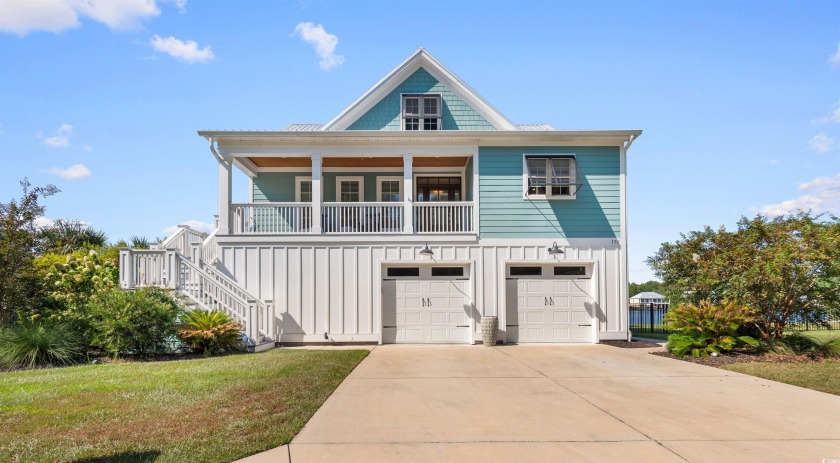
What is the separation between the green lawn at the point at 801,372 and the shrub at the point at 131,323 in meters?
11.0

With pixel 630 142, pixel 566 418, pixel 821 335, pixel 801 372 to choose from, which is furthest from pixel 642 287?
pixel 566 418

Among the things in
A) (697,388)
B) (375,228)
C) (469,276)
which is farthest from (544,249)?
(697,388)

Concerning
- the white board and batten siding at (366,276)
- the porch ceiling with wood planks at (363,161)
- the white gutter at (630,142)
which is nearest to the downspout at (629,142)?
the white gutter at (630,142)

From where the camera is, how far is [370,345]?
14938 millimetres

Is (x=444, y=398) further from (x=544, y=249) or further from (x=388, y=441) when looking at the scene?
(x=544, y=249)

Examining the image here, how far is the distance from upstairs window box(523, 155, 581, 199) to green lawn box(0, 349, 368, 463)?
7536 mm

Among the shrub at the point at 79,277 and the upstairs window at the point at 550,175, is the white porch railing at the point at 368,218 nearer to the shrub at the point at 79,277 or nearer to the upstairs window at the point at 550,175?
the upstairs window at the point at 550,175

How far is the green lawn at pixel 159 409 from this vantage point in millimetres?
5066

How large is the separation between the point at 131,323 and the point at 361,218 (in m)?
6.21

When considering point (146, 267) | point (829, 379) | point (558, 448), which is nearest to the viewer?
point (558, 448)

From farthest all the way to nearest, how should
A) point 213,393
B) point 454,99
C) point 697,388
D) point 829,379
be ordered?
point 454,99, point 829,379, point 697,388, point 213,393

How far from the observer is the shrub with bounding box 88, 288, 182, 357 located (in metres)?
11.7

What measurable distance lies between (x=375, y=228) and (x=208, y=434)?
1062 cm

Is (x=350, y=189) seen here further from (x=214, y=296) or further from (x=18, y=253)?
(x=18, y=253)
